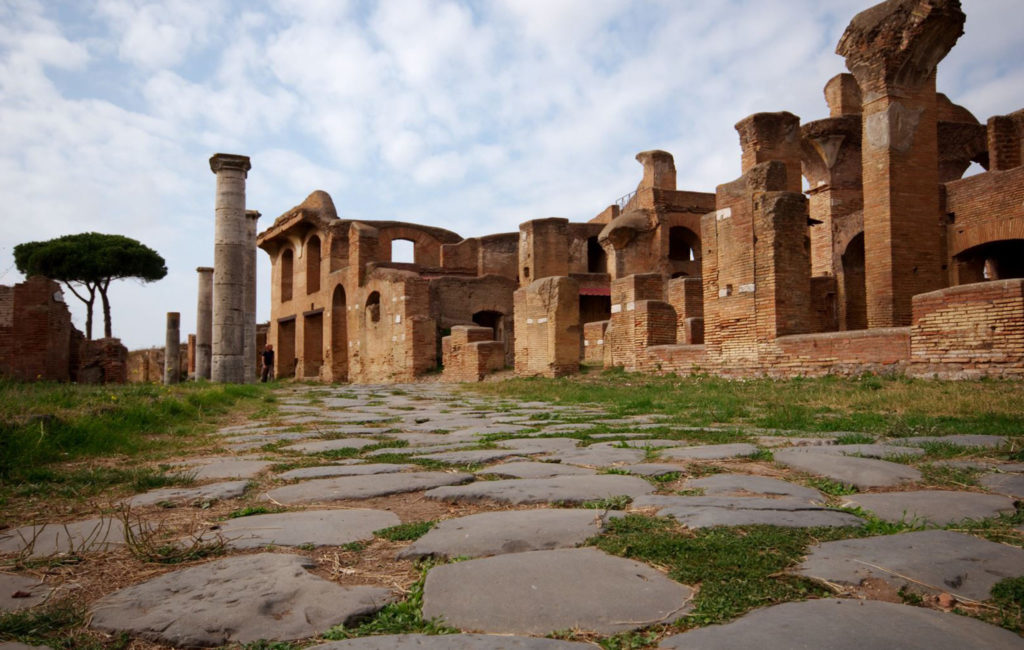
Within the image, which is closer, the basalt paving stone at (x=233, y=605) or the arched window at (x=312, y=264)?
the basalt paving stone at (x=233, y=605)

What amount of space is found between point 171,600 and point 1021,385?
29.8 feet

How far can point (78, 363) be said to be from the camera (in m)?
17.3

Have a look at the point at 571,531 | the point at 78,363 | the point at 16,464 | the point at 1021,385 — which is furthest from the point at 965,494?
the point at 78,363

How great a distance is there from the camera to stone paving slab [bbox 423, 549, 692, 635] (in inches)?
62.3

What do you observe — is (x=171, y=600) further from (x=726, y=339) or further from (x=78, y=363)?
(x=78, y=363)

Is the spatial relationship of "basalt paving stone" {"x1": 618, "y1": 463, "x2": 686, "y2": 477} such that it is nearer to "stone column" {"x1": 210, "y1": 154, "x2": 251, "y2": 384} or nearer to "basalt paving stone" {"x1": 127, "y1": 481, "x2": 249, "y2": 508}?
"basalt paving stone" {"x1": 127, "y1": 481, "x2": 249, "y2": 508}

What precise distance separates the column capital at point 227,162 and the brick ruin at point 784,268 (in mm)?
6128

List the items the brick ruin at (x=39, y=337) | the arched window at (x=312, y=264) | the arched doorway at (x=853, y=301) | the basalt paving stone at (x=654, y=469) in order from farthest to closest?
the arched window at (x=312, y=264) < the arched doorway at (x=853, y=301) < the brick ruin at (x=39, y=337) < the basalt paving stone at (x=654, y=469)

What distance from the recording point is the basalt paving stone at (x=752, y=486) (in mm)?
2861

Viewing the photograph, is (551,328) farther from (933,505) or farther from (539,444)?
(933,505)

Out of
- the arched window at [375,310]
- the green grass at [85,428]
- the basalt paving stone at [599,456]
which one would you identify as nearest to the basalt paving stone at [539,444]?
the basalt paving stone at [599,456]

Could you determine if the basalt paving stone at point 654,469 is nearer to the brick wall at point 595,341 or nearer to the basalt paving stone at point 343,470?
the basalt paving stone at point 343,470

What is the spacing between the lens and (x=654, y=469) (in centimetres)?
348

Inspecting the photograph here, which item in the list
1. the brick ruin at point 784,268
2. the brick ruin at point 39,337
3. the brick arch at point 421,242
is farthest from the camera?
the brick arch at point 421,242
